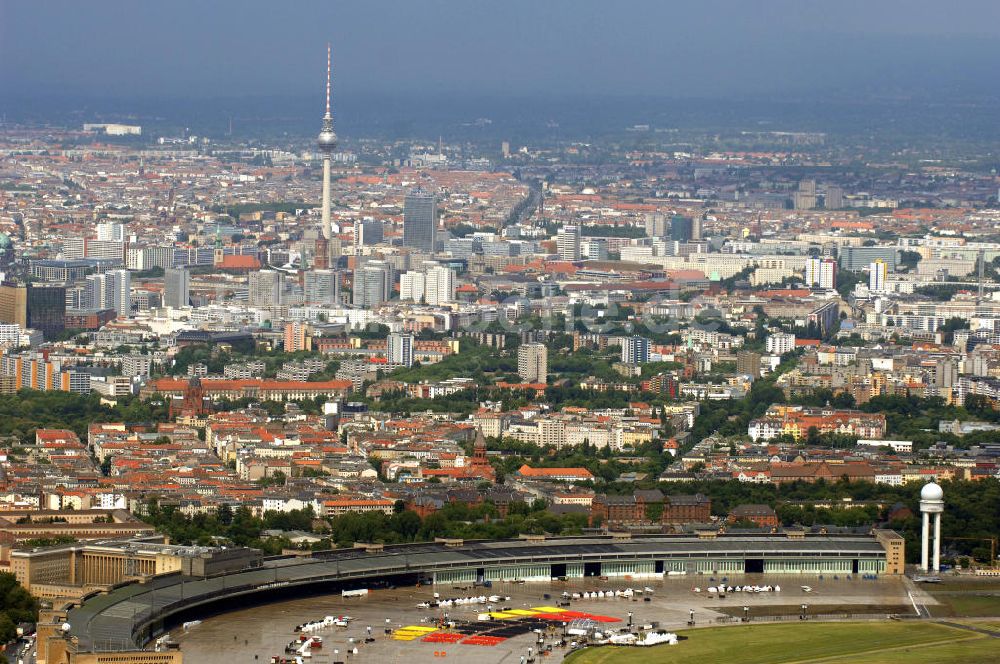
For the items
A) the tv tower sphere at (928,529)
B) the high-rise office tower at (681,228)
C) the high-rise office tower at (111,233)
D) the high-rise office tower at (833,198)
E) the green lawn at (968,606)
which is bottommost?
the green lawn at (968,606)

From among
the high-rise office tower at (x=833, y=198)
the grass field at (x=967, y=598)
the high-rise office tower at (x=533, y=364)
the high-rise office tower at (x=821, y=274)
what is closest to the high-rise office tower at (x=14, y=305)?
the high-rise office tower at (x=533, y=364)

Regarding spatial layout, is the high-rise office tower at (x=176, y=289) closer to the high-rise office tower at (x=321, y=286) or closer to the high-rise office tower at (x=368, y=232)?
the high-rise office tower at (x=321, y=286)

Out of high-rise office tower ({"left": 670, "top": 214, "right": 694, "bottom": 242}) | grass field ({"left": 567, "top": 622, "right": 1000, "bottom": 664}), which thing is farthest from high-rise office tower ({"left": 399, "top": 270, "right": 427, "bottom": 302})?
grass field ({"left": 567, "top": 622, "right": 1000, "bottom": 664})

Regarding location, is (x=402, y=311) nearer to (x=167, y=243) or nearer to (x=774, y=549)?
(x=167, y=243)

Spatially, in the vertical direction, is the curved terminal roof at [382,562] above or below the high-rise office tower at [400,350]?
below

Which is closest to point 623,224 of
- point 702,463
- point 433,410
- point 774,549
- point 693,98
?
point 433,410

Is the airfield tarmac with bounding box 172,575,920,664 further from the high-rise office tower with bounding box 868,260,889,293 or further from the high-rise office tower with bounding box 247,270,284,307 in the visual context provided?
the high-rise office tower with bounding box 868,260,889,293

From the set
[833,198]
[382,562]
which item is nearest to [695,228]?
[833,198]
